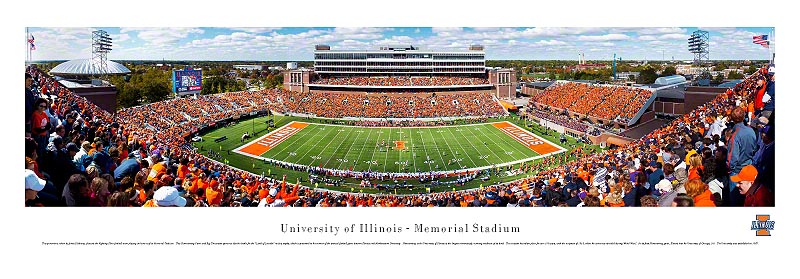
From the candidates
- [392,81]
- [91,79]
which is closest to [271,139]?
[91,79]

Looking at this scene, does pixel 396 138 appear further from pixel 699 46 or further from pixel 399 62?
pixel 699 46

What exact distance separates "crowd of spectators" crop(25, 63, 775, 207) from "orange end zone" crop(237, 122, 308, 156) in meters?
3.40

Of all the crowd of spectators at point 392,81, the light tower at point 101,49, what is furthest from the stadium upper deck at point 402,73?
the light tower at point 101,49

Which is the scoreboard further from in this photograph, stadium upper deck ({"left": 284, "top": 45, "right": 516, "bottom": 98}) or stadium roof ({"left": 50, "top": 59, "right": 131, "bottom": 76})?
stadium upper deck ({"left": 284, "top": 45, "right": 516, "bottom": 98})

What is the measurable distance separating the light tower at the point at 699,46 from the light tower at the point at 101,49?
11.8 m

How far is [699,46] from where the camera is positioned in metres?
11.3

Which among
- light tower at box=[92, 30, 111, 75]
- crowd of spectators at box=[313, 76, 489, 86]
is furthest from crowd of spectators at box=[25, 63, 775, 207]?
crowd of spectators at box=[313, 76, 489, 86]

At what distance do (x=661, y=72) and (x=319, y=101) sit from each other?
1360 cm

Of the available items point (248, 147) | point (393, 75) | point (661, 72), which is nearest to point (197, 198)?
point (248, 147)
